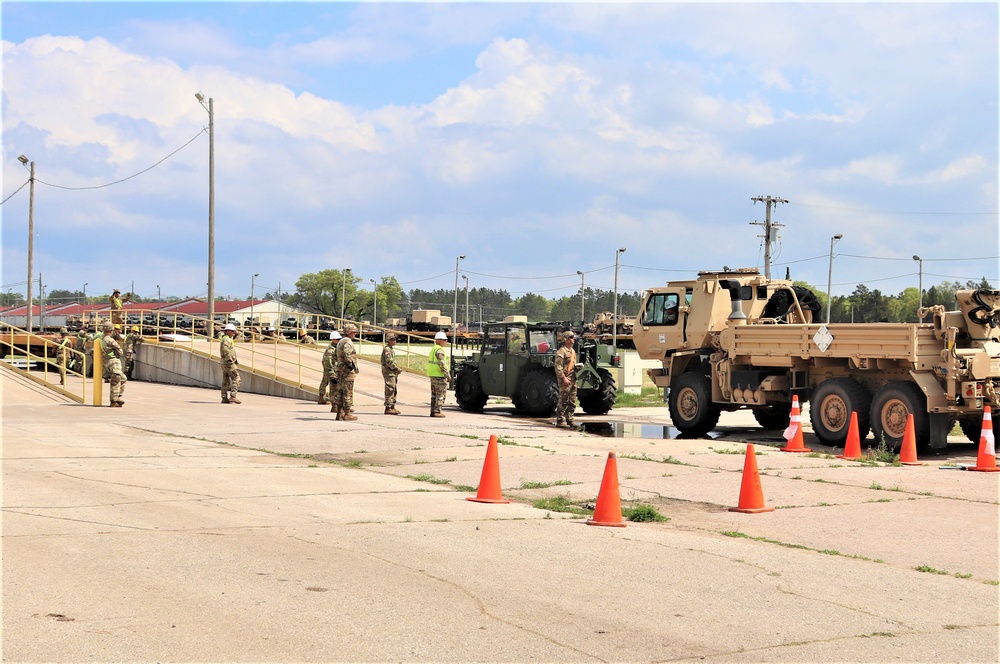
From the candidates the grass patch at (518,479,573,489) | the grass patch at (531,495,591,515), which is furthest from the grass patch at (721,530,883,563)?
the grass patch at (518,479,573,489)

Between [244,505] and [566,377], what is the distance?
10.7m

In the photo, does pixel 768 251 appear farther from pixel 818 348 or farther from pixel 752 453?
pixel 752 453

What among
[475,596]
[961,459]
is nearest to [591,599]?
[475,596]

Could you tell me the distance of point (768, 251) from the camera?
63500 mm

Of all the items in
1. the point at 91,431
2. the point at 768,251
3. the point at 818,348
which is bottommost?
the point at 91,431

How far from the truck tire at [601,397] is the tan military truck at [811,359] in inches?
94.7

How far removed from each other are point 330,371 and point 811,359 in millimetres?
10434

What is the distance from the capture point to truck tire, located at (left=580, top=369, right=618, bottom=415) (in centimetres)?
2399

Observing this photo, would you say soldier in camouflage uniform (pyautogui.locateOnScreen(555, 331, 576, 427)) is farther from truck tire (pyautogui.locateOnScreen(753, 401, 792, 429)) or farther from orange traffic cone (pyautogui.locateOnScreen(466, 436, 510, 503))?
orange traffic cone (pyautogui.locateOnScreen(466, 436, 510, 503))

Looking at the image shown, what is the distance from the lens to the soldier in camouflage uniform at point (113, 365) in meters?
22.9

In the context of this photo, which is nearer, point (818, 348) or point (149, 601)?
point (149, 601)

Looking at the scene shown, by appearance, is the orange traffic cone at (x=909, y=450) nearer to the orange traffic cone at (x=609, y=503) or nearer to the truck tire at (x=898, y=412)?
the truck tire at (x=898, y=412)

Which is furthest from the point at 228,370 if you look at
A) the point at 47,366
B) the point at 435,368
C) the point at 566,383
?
the point at 566,383

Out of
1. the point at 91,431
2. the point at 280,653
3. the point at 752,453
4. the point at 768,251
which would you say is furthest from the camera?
the point at 768,251
